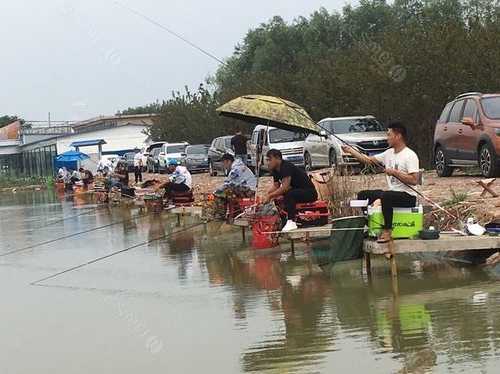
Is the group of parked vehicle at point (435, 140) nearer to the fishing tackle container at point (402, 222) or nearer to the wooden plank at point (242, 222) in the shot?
the wooden plank at point (242, 222)

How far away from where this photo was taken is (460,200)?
464 inches

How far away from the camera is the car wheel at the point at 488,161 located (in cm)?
1547

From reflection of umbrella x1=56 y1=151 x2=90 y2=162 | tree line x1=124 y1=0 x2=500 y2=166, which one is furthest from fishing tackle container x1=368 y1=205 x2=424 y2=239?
reflection of umbrella x1=56 y1=151 x2=90 y2=162

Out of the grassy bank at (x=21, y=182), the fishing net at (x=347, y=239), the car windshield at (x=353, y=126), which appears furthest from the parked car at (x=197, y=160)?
the fishing net at (x=347, y=239)

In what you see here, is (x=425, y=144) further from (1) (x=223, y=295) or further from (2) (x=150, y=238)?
(1) (x=223, y=295)

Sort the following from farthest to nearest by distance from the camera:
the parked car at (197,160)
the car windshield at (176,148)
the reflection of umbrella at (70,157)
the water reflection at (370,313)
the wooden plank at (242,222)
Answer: the reflection of umbrella at (70,157)
the car windshield at (176,148)
the parked car at (197,160)
the wooden plank at (242,222)
the water reflection at (370,313)

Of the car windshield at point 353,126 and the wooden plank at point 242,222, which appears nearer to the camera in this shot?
the wooden plank at point 242,222

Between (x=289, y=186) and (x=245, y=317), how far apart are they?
4072mm

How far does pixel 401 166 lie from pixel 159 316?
309 centimetres

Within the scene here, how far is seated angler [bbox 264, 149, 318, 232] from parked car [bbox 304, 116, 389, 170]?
1039 cm

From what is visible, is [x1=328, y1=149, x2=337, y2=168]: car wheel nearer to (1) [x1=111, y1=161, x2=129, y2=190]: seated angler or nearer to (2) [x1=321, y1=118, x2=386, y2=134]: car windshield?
(2) [x1=321, y1=118, x2=386, y2=134]: car windshield

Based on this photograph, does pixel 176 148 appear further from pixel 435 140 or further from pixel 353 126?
pixel 435 140

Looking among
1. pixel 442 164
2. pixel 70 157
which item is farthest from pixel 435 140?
pixel 70 157

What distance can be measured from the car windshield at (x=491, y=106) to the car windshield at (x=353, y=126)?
770 cm
